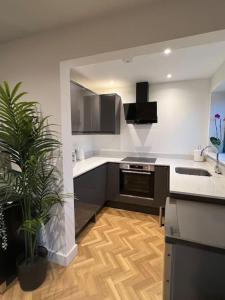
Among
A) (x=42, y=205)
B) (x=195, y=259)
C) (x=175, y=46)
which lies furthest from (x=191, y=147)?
(x=42, y=205)

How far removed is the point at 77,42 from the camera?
1.47m

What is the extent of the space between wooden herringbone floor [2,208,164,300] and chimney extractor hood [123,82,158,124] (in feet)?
5.85

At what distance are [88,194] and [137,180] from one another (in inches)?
36.2

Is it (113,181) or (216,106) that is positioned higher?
(216,106)

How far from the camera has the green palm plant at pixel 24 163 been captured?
1.30 meters

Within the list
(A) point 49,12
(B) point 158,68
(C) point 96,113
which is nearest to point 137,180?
(C) point 96,113

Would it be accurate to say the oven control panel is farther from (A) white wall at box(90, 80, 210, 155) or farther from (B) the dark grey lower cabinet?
(A) white wall at box(90, 80, 210, 155)

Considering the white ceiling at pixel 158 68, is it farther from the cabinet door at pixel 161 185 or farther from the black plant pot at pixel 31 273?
the black plant pot at pixel 31 273

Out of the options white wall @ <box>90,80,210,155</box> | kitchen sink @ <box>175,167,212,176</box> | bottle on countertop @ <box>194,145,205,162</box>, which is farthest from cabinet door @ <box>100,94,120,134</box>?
bottle on countertop @ <box>194,145,205,162</box>

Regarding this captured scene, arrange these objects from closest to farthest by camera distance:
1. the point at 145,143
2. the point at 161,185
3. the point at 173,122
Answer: the point at 161,185 < the point at 173,122 < the point at 145,143

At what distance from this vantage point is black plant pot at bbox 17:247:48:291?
4.80ft

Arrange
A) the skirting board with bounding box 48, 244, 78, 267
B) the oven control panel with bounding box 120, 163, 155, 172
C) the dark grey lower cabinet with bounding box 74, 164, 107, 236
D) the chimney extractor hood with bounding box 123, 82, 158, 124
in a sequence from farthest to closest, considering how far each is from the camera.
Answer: the chimney extractor hood with bounding box 123, 82, 158, 124, the oven control panel with bounding box 120, 163, 155, 172, the dark grey lower cabinet with bounding box 74, 164, 107, 236, the skirting board with bounding box 48, 244, 78, 267

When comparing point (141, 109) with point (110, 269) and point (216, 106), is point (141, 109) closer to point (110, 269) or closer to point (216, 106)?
point (216, 106)

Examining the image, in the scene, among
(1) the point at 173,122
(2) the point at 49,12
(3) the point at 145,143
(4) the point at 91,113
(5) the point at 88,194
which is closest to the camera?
(2) the point at 49,12
